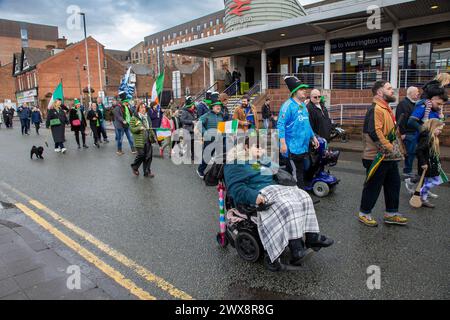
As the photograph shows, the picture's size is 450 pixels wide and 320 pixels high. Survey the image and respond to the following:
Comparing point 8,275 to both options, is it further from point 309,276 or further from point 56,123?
point 56,123

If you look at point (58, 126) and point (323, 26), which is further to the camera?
point (323, 26)

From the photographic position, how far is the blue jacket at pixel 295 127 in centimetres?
541

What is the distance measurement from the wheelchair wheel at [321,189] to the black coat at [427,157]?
152 cm

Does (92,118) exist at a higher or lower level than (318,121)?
higher

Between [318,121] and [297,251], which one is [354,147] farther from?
[297,251]

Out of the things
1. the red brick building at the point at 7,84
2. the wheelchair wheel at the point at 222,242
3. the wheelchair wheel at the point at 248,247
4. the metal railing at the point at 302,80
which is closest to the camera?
the wheelchair wheel at the point at 248,247

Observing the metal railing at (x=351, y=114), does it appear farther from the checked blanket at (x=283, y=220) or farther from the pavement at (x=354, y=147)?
→ the checked blanket at (x=283, y=220)

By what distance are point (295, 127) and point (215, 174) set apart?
2.17 metres

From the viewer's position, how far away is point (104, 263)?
377cm

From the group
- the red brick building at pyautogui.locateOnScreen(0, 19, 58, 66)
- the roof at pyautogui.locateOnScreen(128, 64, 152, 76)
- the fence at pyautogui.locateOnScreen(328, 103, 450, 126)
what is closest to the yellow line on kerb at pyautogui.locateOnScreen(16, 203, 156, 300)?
the fence at pyautogui.locateOnScreen(328, 103, 450, 126)

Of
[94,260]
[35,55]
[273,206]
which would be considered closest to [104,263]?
[94,260]

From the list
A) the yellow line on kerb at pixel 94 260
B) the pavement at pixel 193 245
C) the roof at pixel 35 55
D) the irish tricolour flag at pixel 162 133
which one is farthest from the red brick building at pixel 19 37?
the yellow line on kerb at pixel 94 260

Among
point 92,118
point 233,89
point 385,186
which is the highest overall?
point 233,89
